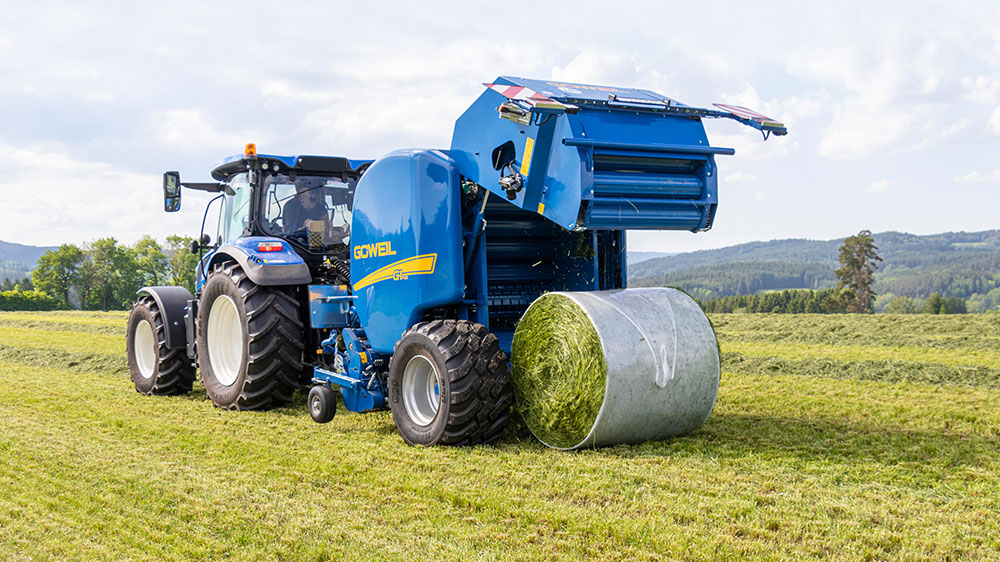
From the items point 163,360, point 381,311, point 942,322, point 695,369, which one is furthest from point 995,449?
point 942,322

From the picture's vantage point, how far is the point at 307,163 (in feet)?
27.5

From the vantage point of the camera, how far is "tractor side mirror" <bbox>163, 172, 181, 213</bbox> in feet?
29.4

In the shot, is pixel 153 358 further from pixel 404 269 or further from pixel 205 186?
pixel 404 269

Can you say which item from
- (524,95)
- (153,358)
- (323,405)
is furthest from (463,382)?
(153,358)

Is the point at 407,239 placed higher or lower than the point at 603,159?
lower

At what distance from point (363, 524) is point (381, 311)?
9.12 feet

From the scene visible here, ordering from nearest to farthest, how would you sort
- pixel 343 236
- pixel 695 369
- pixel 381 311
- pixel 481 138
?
pixel 695 369 < pixel 481 138 < pixel 381 311 < pixel 343 236

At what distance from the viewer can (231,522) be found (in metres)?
4.06

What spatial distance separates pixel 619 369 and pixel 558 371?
0.43 m

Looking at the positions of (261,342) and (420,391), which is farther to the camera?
(261,342)

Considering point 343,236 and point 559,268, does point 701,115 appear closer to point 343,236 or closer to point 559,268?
point 559,268

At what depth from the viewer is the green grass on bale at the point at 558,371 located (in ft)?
16.9

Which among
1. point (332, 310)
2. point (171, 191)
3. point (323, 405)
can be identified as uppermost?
→ point (171, 191)

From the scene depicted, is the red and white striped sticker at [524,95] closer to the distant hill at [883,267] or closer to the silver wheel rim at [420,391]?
the silver wheel rim at [420,391]
